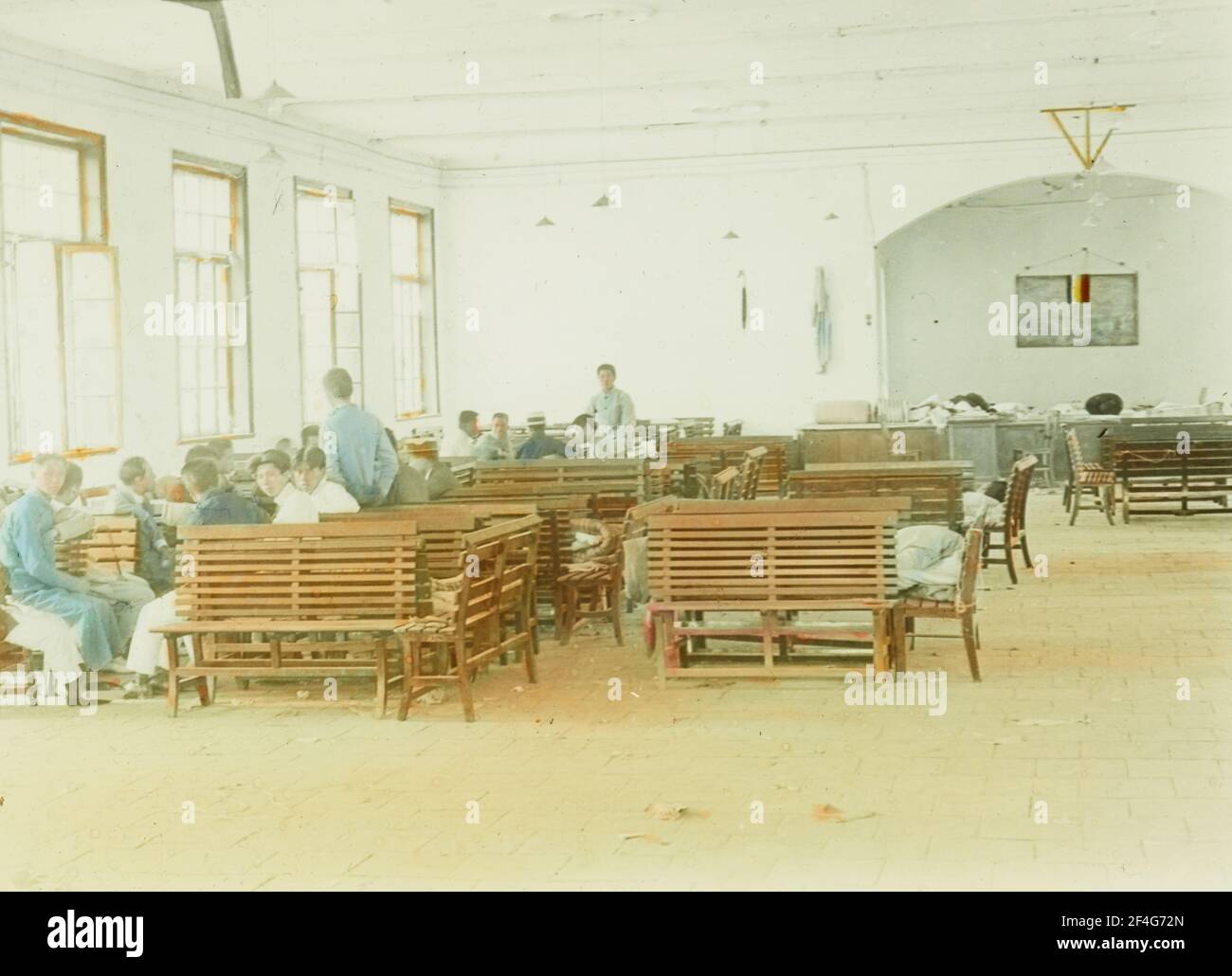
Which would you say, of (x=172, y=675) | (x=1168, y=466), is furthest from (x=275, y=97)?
(x=1168, y=466)

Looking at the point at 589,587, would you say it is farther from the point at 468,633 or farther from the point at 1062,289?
the point at 1062,289

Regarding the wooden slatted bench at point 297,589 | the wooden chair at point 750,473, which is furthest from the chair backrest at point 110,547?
the wooden chair at point 750,473

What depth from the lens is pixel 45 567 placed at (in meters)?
7.22

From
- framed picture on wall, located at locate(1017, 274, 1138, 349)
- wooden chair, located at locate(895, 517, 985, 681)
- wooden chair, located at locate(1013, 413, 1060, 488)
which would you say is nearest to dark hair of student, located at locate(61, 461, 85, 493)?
wooden chair, located at locate(895, 517, 985, 681)

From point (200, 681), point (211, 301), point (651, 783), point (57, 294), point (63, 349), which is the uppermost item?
point (211, 301)

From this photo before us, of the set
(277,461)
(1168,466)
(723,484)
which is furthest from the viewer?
(1168,466)

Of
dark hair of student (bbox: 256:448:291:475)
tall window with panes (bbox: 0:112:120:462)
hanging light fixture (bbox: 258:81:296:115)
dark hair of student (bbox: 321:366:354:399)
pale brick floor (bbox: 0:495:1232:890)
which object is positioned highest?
hanging light fixture (bbox: 258:81:296:115)

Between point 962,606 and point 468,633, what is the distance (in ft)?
7.18

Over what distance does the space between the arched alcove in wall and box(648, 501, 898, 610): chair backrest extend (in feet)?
41.0

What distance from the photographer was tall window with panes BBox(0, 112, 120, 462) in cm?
1023

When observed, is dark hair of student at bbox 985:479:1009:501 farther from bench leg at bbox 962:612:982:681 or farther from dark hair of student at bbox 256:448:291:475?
dark hair of student at bbox 256:448:291:475

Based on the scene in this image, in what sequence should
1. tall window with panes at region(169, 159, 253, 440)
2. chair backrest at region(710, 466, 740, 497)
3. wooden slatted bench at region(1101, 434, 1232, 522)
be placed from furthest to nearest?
wooden slatted bench at region(1101, 434, 1232, 522) → tall window with panes at region(169, 159, 253, 440) → chair backrest at region(710, 466, 740, 497)

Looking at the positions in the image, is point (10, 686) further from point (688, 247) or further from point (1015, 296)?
point (1015, 296)

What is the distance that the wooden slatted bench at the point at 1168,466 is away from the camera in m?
13.1
